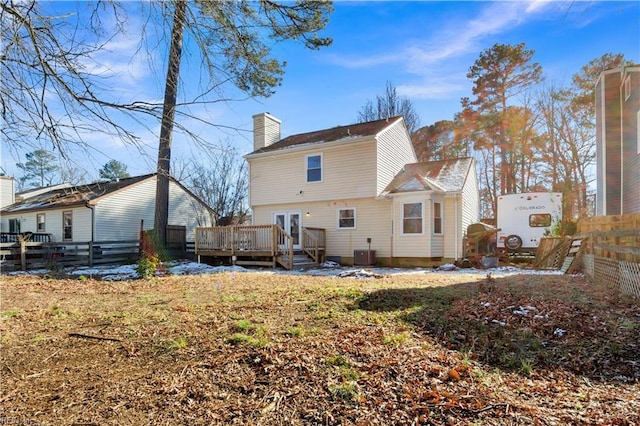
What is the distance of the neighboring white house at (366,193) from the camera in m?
13.7

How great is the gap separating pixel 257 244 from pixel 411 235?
5.87m

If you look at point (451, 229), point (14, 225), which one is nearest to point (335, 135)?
point (451, 229)

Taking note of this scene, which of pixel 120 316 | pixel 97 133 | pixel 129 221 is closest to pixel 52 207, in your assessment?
pixel 129 221

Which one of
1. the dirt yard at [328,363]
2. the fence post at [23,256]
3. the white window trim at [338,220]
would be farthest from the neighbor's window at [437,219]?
the fence post at [23,256]

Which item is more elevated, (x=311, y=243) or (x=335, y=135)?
(x=335, y=135)

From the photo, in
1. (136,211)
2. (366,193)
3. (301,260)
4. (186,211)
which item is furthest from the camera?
(186,211)

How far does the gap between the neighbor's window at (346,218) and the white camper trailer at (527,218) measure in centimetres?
658

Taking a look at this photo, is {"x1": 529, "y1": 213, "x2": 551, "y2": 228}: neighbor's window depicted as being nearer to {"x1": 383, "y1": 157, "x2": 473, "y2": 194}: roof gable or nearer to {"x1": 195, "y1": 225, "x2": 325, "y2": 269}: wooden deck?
{"x1": 383, "y1": 157, "x2": 473, "y2": 194}: roof gable

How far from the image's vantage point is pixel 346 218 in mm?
15219

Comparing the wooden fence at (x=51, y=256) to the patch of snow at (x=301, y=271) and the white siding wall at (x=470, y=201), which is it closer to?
the patch of snow at (x=301, y=271)

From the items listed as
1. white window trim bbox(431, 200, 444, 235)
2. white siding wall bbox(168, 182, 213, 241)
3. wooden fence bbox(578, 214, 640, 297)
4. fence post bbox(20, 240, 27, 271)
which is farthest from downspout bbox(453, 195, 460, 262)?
white siding wall bbox(168, 182, 213, 241)

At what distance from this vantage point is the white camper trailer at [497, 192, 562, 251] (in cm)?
1531

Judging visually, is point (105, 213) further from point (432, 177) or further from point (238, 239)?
point (432, 177)

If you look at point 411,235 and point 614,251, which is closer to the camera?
point 614,251
